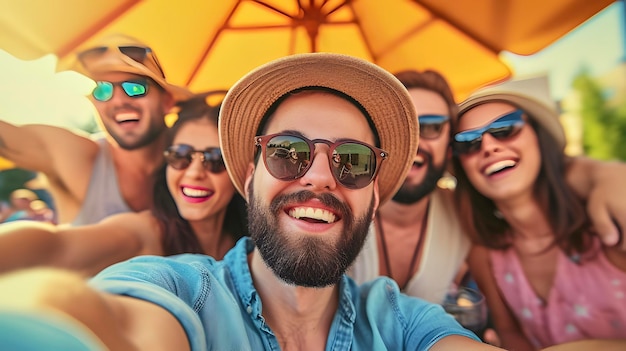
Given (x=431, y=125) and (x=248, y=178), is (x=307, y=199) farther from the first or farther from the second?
(x=431, y=125)

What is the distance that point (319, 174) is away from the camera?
124 cm

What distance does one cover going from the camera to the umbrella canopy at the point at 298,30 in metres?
1.44

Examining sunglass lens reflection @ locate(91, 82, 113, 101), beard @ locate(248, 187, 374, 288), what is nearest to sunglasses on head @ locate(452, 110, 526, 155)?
beard @ locate(248, 187, 374, 288)

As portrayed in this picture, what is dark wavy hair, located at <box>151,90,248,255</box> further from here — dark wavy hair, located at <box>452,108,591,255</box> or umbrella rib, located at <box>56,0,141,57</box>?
dark wavy hair, located at <box>452,108,591,255</box>

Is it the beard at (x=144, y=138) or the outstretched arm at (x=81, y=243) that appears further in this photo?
the beard at (x=144, y=138)

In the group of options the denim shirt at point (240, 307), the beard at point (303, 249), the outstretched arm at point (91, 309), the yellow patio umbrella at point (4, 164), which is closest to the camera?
the outstretched arm at point (91, 309)

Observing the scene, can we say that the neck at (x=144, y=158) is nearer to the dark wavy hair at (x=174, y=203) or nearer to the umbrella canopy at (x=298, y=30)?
the dark wavy hair at (x=174, y=203)

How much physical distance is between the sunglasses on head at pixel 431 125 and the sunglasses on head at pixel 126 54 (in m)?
0.95

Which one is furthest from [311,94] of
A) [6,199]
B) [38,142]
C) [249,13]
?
[6,199]

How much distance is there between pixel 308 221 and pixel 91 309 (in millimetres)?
673

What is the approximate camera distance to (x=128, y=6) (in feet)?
4.82

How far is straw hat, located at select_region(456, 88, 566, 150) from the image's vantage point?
1620 mm

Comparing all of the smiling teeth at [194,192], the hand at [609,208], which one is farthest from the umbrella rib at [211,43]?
the hand at [609,208]

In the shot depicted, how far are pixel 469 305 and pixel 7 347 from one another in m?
1.49
